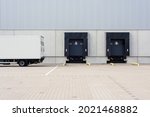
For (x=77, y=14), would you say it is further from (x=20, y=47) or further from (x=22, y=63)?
(x=22, y=63)

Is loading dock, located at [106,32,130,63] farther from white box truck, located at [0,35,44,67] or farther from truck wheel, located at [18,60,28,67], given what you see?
truck wheel, located at [18,60,28,67]

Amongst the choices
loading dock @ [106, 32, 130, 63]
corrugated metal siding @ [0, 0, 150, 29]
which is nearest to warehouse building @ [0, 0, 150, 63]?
corrugated metal siding @ [0, 0, 150, 29]

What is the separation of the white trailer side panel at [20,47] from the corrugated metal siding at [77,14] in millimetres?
6800

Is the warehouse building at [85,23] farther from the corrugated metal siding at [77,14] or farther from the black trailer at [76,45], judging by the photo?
the black trailer at [76,45]

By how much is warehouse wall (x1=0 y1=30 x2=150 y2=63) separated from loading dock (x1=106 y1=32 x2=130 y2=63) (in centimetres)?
70

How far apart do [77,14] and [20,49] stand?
29.5 feet

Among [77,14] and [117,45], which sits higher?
[77,14]

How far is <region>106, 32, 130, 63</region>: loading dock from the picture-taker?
42.5m

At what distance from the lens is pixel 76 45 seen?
4269cm

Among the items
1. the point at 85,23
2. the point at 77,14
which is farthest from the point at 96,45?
the point at 77,14

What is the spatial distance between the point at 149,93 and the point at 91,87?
9.62 feet

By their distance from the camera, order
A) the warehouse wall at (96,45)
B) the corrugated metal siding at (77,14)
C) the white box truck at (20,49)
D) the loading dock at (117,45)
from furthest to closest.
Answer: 1. the corrugated metal siding at (77,14)
2. the warehouse wall at (96,45)
3. the loading dock at (117,45)
4. the white box truck at (20,49)

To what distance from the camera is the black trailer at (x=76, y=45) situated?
42469 millimetres

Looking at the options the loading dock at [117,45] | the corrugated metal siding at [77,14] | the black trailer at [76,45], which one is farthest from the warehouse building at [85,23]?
the black trailer at [76,45]
